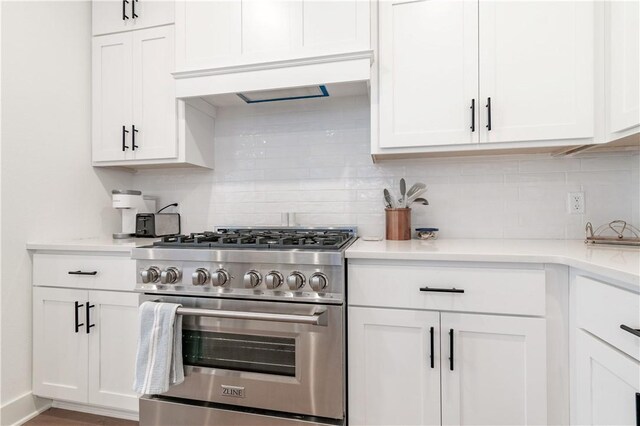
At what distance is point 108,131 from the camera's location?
2131 mm

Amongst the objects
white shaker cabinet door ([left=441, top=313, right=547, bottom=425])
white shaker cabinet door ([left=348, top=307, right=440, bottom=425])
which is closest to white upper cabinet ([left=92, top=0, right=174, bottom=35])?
white shaker cabinet door ([left=348, top=307, right=440, bottom=425])

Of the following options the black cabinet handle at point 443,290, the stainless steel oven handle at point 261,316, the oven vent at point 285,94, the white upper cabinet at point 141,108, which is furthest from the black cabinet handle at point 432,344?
the white upper cabinet at point 141,108

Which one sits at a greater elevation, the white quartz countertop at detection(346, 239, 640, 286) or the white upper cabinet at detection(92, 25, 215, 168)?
the white upper cabinet at detection(92, 25, 215, 168)

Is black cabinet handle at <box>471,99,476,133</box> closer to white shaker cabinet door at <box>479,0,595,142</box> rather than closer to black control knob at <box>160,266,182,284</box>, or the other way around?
white shaker cabinet door at <box>479,0,595,142</box>

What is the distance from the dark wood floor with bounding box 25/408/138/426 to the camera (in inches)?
68.7

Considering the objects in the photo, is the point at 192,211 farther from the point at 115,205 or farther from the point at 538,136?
the point at 538,136

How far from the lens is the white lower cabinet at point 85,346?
1694mm

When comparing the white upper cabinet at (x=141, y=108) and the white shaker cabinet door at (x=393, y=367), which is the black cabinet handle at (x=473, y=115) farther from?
the white upper cabinet at (x=141, y=108)

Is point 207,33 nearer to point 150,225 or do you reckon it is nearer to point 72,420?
point 150,225

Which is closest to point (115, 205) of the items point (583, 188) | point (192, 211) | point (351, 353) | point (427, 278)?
point (192, 211)

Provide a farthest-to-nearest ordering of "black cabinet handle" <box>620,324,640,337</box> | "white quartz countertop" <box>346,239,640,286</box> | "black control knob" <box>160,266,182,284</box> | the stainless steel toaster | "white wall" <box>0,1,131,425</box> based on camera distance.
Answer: the stainless steel toaster, "white wall" <box>0,1,131,425</box>, "black control knob" <box>160,266,182,284</box>, "white quartz countertop" <box>346,239,640,286</box>, "black cabinet handle" <box>620,324,640,337</box>

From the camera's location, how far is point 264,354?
1.45 m

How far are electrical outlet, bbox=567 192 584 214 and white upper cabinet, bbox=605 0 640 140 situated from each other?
1.44 feet

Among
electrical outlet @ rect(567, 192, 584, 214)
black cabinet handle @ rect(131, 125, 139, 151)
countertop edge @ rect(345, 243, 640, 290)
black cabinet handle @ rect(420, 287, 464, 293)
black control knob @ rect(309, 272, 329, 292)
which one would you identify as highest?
black cabinet handle @ rect(131, 125, 139, 151)
